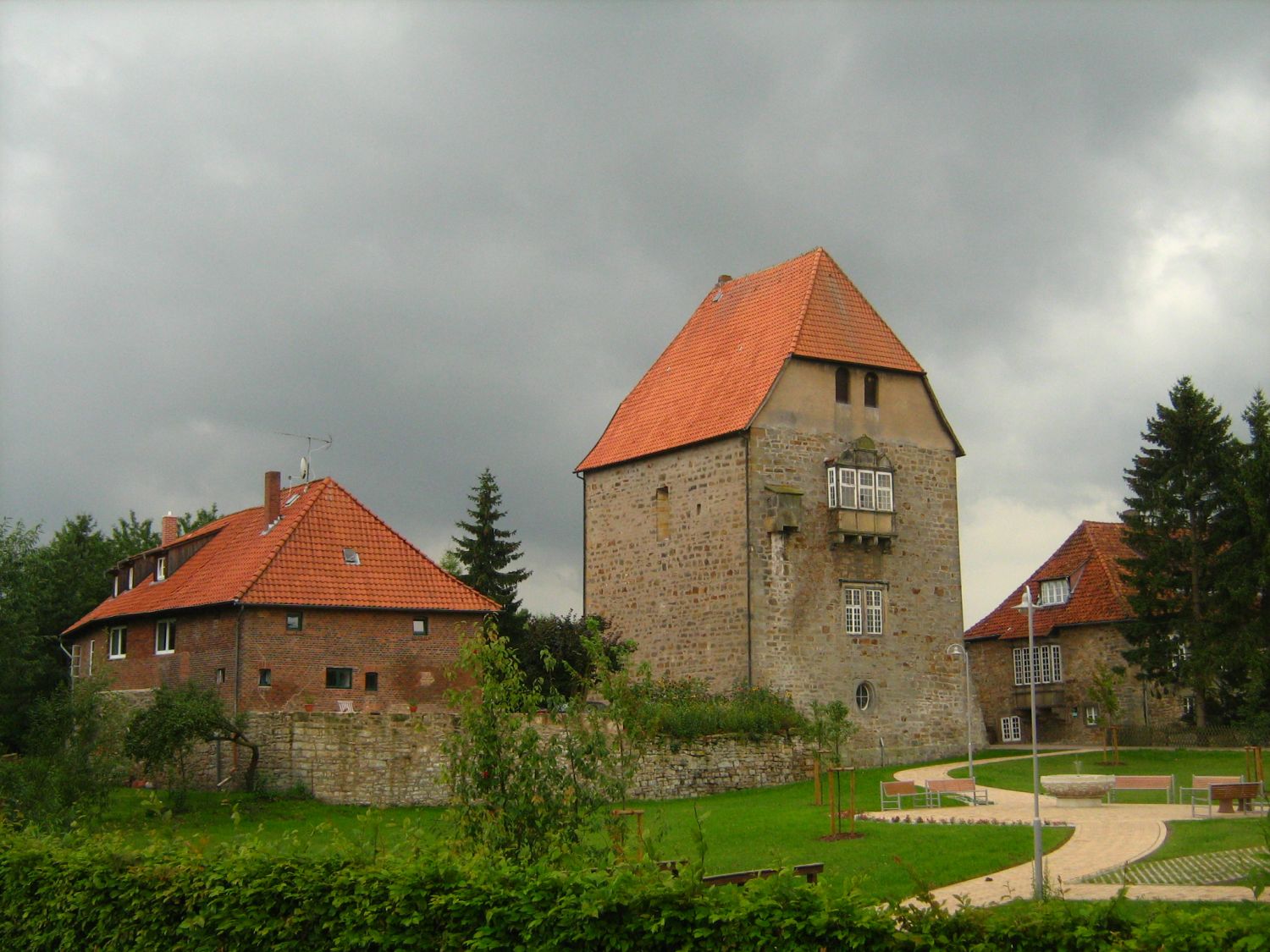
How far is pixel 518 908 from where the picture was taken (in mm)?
11375

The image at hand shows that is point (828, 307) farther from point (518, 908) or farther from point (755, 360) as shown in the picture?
point (518, 908)

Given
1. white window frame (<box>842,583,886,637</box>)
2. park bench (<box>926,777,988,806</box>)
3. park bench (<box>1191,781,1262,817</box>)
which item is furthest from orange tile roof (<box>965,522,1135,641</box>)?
park bench (<box>1191,781,1262,817</box>)

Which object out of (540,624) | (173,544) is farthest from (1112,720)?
(173,544)

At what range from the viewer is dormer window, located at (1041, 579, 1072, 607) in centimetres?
5125

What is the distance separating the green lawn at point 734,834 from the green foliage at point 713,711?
1.70 metres

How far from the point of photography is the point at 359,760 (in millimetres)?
31906

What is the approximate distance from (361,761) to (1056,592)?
29529mm

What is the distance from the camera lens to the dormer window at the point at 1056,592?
51.2 meters

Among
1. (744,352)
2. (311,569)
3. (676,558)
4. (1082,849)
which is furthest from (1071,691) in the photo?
(1082,849)

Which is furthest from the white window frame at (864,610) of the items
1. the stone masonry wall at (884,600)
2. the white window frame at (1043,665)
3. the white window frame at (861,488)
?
the white window frame at (1043,665)

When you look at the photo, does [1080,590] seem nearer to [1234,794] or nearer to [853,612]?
[853,612]

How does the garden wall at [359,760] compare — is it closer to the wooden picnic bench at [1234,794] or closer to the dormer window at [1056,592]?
the wooden picnic bench at [1234,794]

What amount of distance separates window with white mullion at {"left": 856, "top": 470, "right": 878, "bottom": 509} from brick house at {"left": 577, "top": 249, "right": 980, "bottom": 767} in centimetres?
5

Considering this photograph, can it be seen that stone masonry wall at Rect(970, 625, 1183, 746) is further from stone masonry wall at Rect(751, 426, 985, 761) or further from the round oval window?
the round oval window
